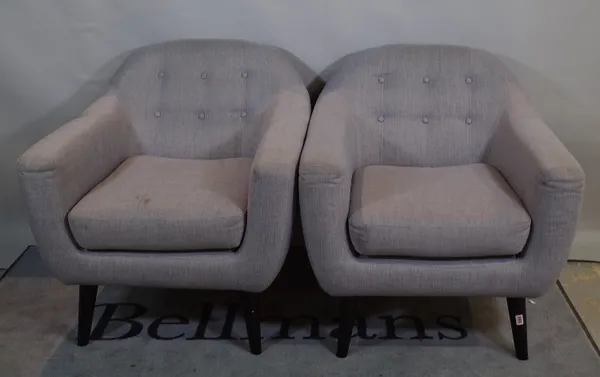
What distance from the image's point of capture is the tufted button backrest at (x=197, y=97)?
235 centimetres

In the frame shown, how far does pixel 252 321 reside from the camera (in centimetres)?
201

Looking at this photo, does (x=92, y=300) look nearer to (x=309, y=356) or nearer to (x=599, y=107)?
(x=309, y=356)

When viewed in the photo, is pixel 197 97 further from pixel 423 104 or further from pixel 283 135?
pixel 423 104

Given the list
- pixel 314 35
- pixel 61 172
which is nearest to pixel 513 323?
pixel 314 35

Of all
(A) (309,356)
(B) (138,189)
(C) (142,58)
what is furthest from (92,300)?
(C) (142,58)

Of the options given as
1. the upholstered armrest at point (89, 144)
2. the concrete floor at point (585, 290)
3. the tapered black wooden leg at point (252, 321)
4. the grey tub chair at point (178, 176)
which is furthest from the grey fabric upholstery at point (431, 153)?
the upholstered armrest at point (89, 144)

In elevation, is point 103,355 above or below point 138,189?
below

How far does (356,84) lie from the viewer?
7.51 feet

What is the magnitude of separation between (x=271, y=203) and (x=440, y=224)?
1.48 ft

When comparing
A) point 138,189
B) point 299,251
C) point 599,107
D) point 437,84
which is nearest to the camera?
point 138,189

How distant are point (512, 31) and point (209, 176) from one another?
1158 millimetres

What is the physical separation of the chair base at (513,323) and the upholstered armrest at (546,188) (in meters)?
0.16

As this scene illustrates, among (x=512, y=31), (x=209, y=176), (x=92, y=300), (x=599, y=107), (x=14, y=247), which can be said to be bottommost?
(x=14, y=247)

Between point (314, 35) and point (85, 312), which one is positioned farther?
point (314, 35)
